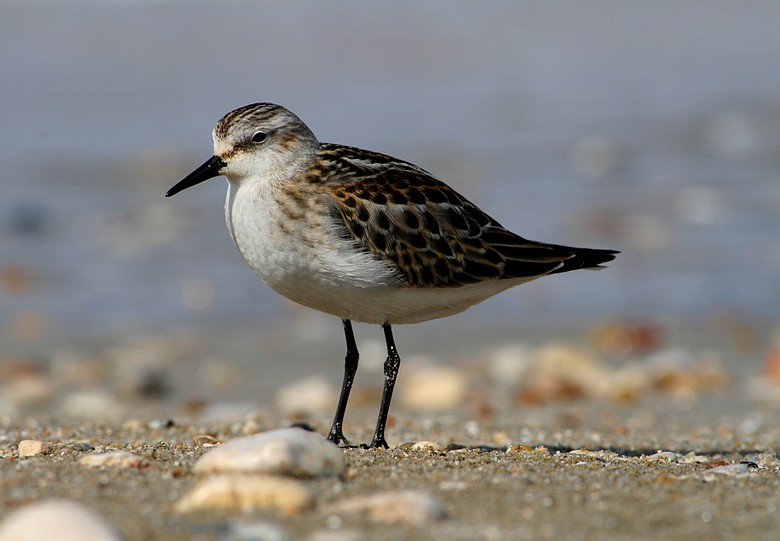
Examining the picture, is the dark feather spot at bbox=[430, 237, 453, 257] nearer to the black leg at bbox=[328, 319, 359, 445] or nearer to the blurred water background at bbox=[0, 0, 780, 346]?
the black leg at bbox=[328, 319, 359, 445]

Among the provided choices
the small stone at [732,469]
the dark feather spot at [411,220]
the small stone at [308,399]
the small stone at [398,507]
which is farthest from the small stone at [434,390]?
the small stone at [398,507]

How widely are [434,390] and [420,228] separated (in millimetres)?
2864

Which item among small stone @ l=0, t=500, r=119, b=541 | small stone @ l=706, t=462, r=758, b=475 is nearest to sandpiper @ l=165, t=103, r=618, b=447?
small stone @ l=706, t=462, r=758, b=475

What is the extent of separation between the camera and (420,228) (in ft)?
18.6

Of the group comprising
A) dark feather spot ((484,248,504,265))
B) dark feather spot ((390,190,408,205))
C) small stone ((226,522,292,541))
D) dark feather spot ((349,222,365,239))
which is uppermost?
dark feather spot ((390,190,408,205))

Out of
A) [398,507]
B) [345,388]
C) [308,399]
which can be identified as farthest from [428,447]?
[308,399]

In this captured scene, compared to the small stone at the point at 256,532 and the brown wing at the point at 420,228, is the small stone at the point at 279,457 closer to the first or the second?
the small stone at the point at 256,532

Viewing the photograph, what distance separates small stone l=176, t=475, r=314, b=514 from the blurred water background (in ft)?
21.6

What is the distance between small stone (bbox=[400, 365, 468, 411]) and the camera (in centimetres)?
819

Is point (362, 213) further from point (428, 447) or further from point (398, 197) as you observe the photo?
point (428, 447)

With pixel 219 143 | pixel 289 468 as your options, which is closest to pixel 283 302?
pixel 219 143

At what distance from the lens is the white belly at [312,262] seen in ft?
17.2

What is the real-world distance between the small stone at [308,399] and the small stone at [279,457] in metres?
3.69

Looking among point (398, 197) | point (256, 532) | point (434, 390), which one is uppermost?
point (398, 197)
